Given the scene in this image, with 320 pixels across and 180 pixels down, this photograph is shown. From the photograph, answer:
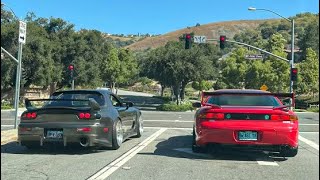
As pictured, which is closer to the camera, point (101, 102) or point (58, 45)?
point (101, 102)

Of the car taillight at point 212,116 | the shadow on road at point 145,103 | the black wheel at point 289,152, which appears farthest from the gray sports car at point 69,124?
the shadow on road at point 145,103

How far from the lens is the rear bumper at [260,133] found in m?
9.06

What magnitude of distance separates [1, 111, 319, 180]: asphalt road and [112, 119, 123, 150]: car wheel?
18 centimetres

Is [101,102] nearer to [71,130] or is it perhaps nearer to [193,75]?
[71,130]

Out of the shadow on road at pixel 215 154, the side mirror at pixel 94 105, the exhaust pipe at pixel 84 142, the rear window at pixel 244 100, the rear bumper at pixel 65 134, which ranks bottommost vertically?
the shadow on road at pixel 215 154

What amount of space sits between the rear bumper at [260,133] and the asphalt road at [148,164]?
380 millimetres

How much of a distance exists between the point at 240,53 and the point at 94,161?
57797mm

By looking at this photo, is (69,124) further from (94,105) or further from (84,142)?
(94,105)

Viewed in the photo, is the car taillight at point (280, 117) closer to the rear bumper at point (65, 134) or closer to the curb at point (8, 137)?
the rear bumper at point (65, 134)

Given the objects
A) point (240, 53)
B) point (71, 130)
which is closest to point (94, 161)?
point (71, 130)

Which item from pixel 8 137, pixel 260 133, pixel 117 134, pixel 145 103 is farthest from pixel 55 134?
pixel 145 103

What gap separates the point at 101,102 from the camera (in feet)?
35.4

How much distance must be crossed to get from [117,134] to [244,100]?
2934 mm

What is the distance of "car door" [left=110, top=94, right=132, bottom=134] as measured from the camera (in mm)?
11450
